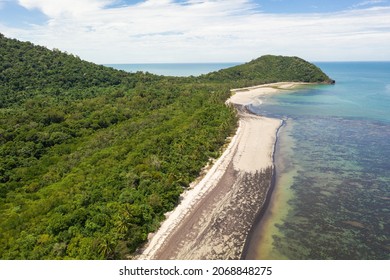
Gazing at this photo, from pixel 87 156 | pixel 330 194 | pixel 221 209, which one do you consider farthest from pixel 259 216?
pixel 87 156

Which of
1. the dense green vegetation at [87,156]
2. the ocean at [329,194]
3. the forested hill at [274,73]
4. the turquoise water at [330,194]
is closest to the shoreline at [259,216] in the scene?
the ocean at [329,194]

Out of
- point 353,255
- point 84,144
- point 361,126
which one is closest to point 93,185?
point 84,144

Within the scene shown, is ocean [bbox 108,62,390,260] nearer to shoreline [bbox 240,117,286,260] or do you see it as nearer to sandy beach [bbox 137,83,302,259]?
shoreline [bbox 240,117,286,260]

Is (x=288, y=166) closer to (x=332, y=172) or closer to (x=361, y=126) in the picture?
(x=332, y=172)

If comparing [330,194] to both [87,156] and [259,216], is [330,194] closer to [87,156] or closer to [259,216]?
[259,216]

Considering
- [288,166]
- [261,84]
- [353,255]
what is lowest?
[353,255]

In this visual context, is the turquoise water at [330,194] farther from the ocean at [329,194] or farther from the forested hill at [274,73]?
the forested hill at [274,73]

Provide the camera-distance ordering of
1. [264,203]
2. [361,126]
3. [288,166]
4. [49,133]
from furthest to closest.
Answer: [361,126]
[49,133]
[288,166]
[264,203]
